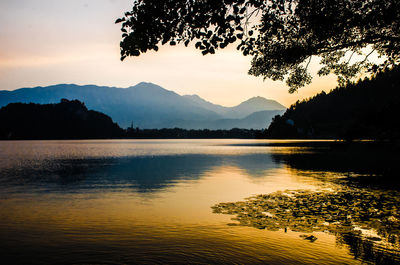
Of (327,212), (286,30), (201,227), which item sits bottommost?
(201,227)

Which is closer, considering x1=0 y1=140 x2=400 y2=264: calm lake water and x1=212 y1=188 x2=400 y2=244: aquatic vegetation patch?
x1=0 y1=140 x2=400 y2=264: calm lake water

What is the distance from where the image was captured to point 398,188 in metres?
27.5

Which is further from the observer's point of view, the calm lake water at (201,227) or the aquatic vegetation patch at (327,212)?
the aquatic vegetation patch at (327,212)

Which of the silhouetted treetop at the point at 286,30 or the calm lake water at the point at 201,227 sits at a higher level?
the silhouetted treetop at the point at 286,30

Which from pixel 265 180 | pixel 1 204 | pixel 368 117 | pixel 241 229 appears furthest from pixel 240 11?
pixel 265 180

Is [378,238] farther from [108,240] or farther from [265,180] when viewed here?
[265,180]

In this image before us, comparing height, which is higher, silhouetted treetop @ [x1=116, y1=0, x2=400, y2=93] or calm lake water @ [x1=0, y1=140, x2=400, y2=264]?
silhouetted treetop @ [x1=116, y1=0, x2=400, y2=93]

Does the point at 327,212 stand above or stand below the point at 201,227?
above

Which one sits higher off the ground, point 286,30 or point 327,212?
point 286,30

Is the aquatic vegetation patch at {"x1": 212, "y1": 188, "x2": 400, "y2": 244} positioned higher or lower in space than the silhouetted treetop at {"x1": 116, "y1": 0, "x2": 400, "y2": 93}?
lower

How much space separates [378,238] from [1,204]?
25.3m

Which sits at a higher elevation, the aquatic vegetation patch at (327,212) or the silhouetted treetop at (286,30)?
the silhouetted treetop at (286,30)

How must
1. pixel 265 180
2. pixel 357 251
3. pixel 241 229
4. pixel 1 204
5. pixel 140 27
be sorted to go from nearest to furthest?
pixel 357 251 < pixel 140 27 < pixel 241 229 < pixel 1 204 < pixel 265 180

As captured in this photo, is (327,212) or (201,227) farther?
(327,212)
